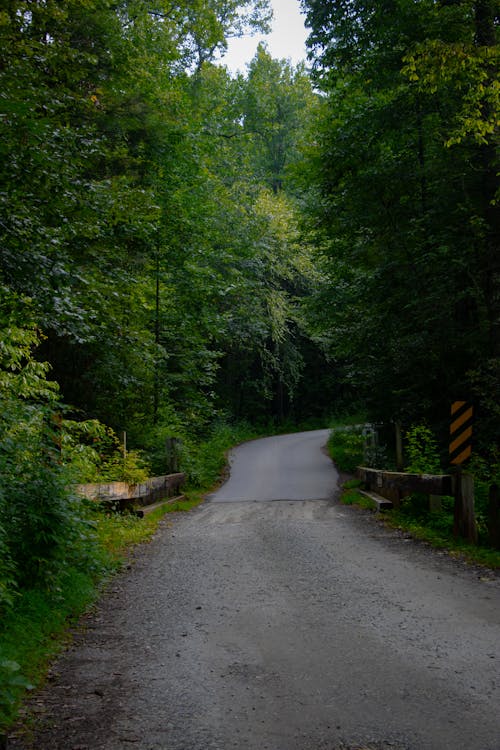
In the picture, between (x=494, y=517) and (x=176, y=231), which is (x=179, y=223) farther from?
(x=494, y=517)

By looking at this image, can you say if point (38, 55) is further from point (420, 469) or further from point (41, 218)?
point (420, 469)

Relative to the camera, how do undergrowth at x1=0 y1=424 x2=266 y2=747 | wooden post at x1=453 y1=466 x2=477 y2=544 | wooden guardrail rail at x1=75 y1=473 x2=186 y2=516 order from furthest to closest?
1. wooden guardrail rail at x1=75 y1=473 x2=186 y2=516
2. wooden post at x1=453 y1=466 x2=477 y2=544
3. undergrowth at x1=0 y1=424 x2=266 y2=747

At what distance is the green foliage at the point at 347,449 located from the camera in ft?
59.5

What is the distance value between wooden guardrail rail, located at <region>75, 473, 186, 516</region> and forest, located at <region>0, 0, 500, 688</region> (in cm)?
56

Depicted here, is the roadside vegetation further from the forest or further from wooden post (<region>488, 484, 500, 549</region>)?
the forest

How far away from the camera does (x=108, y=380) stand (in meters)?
13.5

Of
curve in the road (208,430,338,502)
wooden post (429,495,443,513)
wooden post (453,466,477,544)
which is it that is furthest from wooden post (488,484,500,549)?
curve in the road (208,430,338,502)

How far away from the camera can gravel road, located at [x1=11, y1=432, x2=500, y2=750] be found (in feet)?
10.3

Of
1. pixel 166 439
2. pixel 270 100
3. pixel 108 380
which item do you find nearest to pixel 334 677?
pixel 108 380

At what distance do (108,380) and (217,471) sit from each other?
6678 millimetres

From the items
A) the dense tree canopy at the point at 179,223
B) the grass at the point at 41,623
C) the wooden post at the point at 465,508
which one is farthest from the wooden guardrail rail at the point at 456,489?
the grass at the point at 41,623

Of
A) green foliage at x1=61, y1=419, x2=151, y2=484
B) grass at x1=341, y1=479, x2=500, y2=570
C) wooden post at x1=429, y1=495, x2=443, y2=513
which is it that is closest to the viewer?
green foliage at x1=61, y1=419, x2=151, y2=484

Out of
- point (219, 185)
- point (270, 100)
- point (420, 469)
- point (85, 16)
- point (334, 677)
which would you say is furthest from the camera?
point (270, 100)

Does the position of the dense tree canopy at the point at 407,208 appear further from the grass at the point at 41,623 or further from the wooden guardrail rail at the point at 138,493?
the grass at the point at 41,623
